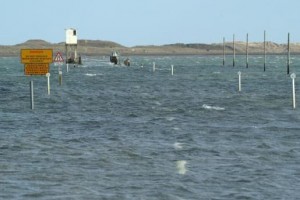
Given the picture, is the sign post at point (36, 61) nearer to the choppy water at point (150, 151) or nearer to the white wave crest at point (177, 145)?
the choppy water at point (150, 151)

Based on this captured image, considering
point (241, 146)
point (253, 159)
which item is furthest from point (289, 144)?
point (253, 159)

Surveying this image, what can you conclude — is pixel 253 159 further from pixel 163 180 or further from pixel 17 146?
pixel 17 146

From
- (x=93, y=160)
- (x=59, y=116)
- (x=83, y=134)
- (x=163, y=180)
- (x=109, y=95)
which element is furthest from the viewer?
(x=109, y=95)

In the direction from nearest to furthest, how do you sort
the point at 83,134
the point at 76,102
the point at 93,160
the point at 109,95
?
the point at 93,160 < the point at 83,134 < the point at 76,102 < the point at 109,95

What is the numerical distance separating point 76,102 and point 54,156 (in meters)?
24.2

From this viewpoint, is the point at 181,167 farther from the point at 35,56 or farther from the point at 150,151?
the point at 35,56

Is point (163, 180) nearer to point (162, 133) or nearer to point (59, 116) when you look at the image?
point (162, 133)

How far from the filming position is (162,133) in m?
28.7

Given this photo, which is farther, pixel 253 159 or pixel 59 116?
pixel 59 116

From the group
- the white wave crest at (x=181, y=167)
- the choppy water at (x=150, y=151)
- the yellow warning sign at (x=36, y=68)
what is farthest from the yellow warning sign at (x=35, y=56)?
the white wave crest at (x=181, y=167)

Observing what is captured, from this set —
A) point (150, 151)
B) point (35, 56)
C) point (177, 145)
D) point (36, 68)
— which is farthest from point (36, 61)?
point (150, 151)

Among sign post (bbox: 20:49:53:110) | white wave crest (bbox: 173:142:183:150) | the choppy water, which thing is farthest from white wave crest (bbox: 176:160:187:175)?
sign post (bbox: 20:49:53:110)

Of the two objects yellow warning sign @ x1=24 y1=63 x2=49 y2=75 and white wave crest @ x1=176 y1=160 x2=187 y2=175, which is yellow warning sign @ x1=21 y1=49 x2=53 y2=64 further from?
white wave crest @ x1=176 y1=160 x2=187 y2=175

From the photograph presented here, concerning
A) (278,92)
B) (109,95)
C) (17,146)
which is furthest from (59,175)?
(278,92)
